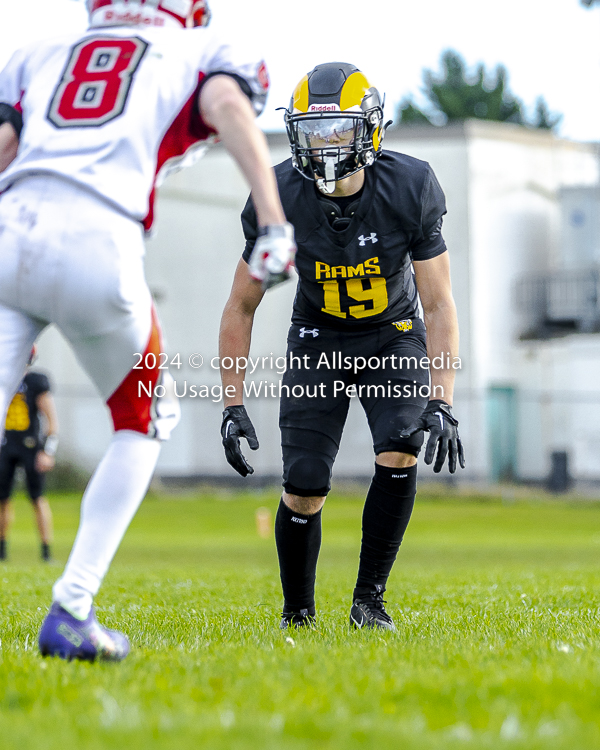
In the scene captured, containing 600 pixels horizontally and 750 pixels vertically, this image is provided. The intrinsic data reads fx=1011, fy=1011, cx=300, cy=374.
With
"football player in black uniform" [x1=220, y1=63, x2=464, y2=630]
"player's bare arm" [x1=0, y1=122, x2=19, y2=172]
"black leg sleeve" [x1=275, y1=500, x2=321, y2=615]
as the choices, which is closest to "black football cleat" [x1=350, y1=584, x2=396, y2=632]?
"football player in black uniform" [x1=220, y1=63, x2=464, y2=630]

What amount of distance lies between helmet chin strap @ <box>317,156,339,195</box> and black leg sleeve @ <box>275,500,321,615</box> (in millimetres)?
1447

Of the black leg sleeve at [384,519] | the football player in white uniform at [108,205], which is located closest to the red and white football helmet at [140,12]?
the football player in white uniform at [108,205]

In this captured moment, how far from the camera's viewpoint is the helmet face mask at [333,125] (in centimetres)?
433

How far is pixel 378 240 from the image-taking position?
448cm

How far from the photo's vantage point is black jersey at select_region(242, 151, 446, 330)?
4.46 metres

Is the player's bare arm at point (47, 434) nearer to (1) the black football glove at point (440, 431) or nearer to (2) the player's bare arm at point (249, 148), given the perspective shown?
(1) the black football glove at point (440, 431)

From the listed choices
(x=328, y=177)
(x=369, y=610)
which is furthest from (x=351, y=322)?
(x=369, y=610)

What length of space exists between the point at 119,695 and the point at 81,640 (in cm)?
52

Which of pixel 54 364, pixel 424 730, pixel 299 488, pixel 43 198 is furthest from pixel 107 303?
pixel 54 364

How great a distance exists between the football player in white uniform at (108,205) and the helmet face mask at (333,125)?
1.17m

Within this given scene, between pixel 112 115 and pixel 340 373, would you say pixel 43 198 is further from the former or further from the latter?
pixel 340 373

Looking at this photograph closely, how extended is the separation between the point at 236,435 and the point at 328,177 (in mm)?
1194

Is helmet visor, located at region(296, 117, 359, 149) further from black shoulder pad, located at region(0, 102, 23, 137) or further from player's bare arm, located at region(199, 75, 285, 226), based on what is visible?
black shoulder pad, located at region(0, 102, 23, 137)

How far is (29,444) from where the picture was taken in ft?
36.9
